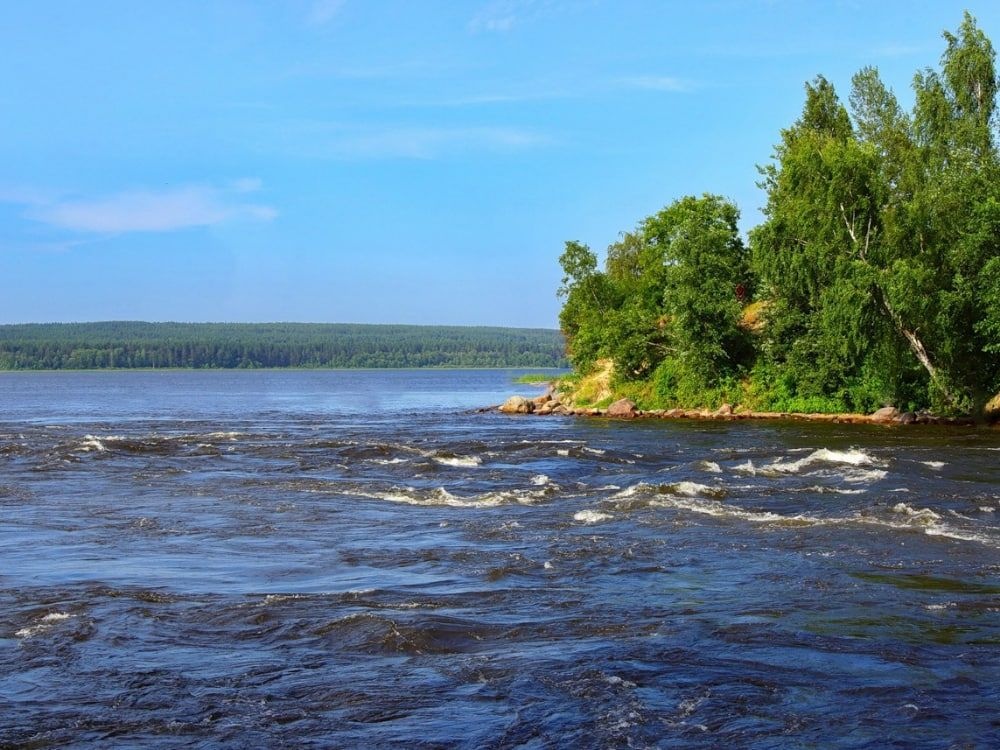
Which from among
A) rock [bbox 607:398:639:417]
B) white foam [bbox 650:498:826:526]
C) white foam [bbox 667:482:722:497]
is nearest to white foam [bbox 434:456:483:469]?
white foam [bbox 667:482:722:497]

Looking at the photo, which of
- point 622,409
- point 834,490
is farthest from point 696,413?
point 834,490

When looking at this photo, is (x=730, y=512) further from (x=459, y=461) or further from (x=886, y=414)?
(x=886, y=414)

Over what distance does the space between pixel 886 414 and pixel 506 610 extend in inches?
1554

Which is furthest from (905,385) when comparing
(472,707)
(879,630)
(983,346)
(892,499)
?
(472,707)

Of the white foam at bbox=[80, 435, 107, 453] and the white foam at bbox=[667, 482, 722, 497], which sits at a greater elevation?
the white foam at bbox=[667, 482, 722, 497]

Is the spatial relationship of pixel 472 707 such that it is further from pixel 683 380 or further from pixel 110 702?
pixel 683 380

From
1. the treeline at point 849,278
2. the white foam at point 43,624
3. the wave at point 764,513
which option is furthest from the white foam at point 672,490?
the treeline at point 849,278

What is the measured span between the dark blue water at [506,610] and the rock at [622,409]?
1191 inches

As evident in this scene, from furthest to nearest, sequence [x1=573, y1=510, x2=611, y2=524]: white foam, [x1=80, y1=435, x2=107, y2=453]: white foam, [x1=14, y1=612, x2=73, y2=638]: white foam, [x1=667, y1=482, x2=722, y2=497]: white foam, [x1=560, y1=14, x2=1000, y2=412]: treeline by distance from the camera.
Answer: [x1=560, y1=14, x2=1000, y2=412]: treeline
[x1=80, y1=435, x2=107, y2=453]: white foam
[x1=667, y1=482, x2=722, y2=497]: white foam
[x1=573, y1=510, x2=611, y2=524]: white foam
[x1=14, y1=612, x2=73, y2=638]: white foam

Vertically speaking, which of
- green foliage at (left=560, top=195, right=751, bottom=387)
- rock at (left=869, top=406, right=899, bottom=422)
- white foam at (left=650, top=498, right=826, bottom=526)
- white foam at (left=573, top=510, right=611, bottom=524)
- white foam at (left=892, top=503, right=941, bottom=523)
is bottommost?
white foam at (left=573, top=510, right=611, bottom=524)

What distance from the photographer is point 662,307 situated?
69.0 meters

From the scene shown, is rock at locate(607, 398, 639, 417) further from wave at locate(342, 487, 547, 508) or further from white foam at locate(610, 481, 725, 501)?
wave at locate(342, 487, 547, 508)

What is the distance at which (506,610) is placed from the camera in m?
13.2

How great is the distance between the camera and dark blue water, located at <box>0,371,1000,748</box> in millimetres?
9078
